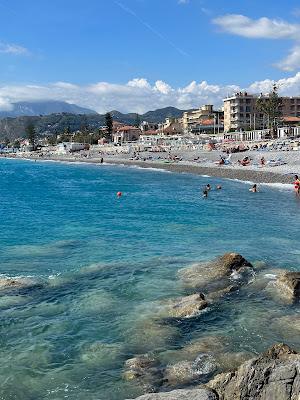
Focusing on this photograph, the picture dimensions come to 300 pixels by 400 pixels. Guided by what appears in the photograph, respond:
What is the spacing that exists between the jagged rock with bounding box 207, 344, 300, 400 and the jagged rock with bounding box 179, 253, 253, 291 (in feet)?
26.3

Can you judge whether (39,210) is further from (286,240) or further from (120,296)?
(120,296)

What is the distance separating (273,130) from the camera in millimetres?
112188

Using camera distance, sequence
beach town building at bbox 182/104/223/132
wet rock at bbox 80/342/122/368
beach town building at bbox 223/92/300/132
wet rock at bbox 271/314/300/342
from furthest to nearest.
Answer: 1. beach town building at bbox 182/104/223/132
2. beach town building at bbox 223/92/300/132
3. wet rock at bbox 271/314/300/342
4. wet rock at bbox 80/342/122/368

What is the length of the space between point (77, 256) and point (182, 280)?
6.53 metres

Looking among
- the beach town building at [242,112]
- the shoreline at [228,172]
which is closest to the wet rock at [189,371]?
the shoreline at [228,172]

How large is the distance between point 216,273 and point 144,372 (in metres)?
7.87

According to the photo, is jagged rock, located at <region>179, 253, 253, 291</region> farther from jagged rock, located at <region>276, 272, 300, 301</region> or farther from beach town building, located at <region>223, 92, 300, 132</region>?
beach town building, located at <region>223, 92, 300, 132</region>

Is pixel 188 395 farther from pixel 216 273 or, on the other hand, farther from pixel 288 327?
pixel 216 273

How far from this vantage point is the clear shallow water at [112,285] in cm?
1212

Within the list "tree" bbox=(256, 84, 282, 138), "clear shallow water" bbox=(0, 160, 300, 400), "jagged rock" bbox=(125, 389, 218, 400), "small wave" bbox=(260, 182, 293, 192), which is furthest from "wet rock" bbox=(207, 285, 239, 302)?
"tree" bbox=(256, 84, 282, 138)

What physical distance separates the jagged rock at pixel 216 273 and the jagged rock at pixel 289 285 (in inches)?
72.4

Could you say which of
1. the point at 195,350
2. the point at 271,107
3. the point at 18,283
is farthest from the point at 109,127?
the point at 195,350

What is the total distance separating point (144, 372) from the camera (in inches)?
448

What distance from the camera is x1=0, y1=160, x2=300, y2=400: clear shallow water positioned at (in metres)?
12.1
